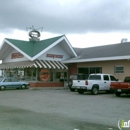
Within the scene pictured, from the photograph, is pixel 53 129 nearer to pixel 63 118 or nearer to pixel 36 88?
pixel 63 118

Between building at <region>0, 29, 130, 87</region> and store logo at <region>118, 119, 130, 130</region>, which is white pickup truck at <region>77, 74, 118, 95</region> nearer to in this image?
building at <region>0, 29, 130, 87</region>

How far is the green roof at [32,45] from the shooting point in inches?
1165

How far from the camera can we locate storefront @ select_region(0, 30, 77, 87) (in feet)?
95.1

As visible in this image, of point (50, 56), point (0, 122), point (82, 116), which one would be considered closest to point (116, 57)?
point (50, 56)

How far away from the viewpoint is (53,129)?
7637 millimetres

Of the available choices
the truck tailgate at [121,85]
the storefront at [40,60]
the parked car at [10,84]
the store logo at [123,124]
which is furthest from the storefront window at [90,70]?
the store logo at [123,124]

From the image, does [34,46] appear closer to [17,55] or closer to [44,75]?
[17,55]

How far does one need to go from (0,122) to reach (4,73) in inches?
1127

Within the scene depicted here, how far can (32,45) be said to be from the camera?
107 feet

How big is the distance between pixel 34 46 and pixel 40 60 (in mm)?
3332

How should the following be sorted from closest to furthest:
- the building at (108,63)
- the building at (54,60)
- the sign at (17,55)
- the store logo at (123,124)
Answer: the store logo at (123,124) < the building at (108,63) < the building at (54,60) < the sign at (17,55)

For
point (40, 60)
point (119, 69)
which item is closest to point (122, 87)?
point (119, 69)

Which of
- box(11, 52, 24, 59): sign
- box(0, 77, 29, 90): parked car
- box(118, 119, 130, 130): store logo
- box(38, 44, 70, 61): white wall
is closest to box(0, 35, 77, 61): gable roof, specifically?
box(38, 44, 70, 61): white wall

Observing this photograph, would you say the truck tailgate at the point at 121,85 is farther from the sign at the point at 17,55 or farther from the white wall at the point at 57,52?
the sign at the point at 17,55
